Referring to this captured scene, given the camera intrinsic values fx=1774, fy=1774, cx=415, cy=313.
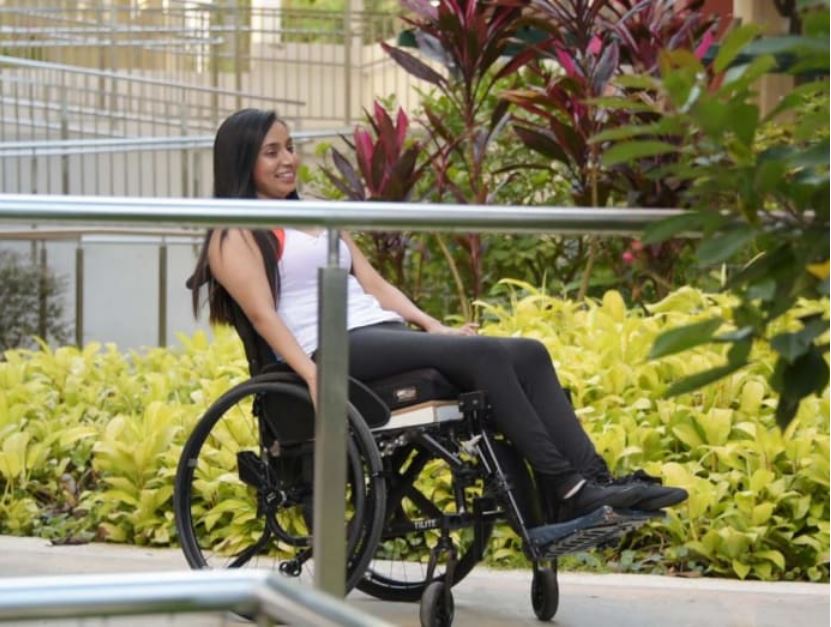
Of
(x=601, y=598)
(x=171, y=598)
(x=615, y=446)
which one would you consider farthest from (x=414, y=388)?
(x=171, y=598)

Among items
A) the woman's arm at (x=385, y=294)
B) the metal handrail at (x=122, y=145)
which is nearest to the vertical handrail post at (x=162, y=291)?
the metal handrail at (x=122, y=145)

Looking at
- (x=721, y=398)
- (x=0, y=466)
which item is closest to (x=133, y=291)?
(x=0, y=466)

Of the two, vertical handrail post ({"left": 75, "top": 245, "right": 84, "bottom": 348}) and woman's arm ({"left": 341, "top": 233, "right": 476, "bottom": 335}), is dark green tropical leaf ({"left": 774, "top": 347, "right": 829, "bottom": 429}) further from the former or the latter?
vertical handrail post ({"left": 75, "top": 245, "right": 84, "bottom": 348})

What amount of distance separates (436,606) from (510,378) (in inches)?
21.6

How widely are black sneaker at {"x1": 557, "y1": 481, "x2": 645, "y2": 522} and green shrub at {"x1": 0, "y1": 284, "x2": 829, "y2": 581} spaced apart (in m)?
0.76

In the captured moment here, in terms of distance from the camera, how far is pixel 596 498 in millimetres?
3943

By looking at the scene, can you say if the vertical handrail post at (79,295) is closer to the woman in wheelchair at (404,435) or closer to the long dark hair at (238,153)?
the long dark hair at (238,153)

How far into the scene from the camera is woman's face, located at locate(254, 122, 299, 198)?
14.6 feet

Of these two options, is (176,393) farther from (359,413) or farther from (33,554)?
(359,413)

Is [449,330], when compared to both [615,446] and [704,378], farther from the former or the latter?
[704,378]

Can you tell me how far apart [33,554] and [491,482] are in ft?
5.39

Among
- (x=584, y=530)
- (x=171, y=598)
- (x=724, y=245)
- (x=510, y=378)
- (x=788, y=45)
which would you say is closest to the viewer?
(x=171, y=598)

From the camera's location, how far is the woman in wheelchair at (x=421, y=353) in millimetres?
3957

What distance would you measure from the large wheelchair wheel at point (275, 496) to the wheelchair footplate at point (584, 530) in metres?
0.36
